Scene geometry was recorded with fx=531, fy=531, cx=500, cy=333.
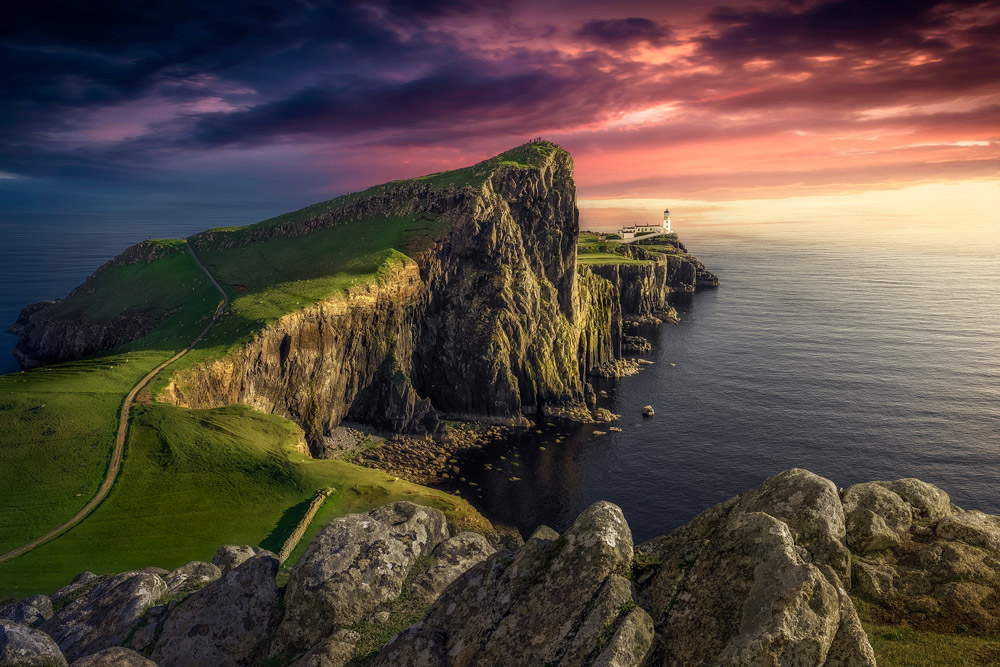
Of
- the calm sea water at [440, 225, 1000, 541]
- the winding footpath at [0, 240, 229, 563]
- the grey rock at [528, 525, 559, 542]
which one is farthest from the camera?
the calm sea water at [440, 225, 1000, 541]

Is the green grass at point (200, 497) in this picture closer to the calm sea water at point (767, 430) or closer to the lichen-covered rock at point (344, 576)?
the calm sea water at point (767, 430)

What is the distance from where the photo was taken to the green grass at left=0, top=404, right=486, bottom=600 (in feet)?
144

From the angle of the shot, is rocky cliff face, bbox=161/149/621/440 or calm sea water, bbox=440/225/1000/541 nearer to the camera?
calm sea water, bbox=440/225/1000/541

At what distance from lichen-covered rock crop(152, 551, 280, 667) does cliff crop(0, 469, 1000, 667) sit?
58 millimetres

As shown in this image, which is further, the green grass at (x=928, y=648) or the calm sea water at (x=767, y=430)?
the calm sea water at (x=767, y=430)

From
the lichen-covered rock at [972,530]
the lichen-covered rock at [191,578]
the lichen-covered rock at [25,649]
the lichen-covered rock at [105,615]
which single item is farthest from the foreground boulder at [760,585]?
the lichen-covered rock at [191,578]

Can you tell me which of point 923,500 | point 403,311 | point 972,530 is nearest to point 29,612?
point 923,500

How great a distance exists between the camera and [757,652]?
39.9 feet

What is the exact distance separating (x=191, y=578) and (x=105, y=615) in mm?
4626

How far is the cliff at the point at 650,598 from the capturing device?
1344 centimetres

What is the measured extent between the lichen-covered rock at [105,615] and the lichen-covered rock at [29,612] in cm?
210

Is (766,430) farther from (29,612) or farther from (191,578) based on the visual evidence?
(29,612)

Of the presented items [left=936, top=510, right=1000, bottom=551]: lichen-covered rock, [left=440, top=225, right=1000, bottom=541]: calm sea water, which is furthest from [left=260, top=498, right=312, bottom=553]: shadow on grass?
[left=936, top=510, right=1000, bottom=551]: lichen-covered rock

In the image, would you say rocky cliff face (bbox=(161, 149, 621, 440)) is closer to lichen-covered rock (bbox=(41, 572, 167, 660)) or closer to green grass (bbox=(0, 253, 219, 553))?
green grass (bbox=(0, 253, 219, 553))
